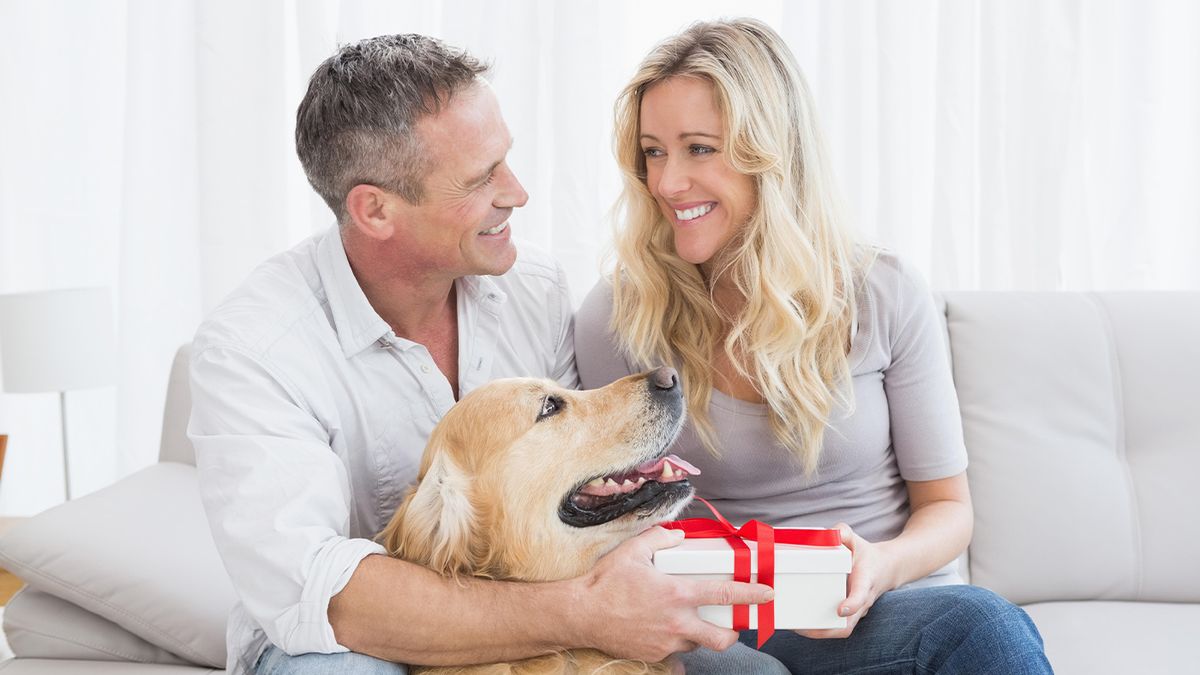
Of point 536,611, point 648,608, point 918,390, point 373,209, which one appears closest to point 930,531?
point 918,390

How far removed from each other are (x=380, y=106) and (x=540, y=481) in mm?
673

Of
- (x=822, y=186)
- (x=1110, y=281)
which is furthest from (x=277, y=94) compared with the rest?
(x=1110, y=281)

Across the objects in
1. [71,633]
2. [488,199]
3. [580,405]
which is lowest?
[71,633]

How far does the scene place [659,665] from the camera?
4.77 feet

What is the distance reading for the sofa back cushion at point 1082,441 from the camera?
80.4 inches

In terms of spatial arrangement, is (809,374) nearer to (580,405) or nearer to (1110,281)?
(580,405)

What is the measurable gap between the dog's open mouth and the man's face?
42 cm

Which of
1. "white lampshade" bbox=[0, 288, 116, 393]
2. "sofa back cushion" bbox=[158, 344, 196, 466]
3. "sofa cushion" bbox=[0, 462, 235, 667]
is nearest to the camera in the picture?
"sofa cushion" bbox=[0, 462, 235, 667]

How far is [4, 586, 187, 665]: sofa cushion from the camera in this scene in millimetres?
Answer: 1893

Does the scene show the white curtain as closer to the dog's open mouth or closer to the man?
the man

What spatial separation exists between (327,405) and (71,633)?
74cm

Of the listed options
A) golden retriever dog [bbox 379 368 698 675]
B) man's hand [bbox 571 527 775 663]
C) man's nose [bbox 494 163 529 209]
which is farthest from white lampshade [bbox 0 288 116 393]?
man's hand [bbox 571 527 775 663]

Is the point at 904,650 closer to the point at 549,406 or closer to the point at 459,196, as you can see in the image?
the point at 549,406

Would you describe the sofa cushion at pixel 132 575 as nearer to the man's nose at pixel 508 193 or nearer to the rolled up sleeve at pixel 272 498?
the rolled up sleeve at pixel 272 498
